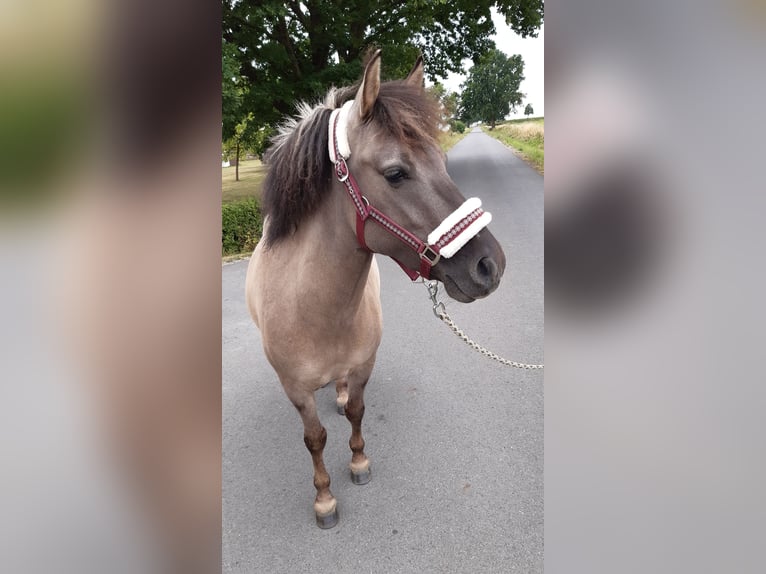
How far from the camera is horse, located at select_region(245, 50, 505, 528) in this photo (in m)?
1.50

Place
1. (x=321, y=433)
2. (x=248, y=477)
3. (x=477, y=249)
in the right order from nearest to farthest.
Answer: (x=477, y=249) < (x=321, y=433) < (x=248, y=477)

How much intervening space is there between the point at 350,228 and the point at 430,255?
1.32 ft

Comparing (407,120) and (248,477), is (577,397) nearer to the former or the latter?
(407,120)

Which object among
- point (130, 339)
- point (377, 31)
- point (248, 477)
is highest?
point (377, 31)

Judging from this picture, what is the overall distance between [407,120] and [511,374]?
112 inches

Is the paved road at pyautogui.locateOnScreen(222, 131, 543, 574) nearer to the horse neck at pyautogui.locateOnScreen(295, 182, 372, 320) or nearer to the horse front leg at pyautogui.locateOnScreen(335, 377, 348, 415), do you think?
the horse front leg at pyautogui.locateOnScreen(335, 377, 348, 415)

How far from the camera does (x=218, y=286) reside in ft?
1.87

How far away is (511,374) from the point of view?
12.3ft

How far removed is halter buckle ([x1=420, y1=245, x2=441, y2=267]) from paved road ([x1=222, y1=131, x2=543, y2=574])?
1.61 metres

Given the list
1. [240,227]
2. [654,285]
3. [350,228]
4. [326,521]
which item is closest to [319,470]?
[326,521]

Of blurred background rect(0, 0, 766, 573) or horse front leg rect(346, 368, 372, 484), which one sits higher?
blurred background rect(0, 0, 766, 573)

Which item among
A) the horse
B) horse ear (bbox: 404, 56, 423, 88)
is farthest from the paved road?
horse ear (bbox: 404, 56, 423, 88)

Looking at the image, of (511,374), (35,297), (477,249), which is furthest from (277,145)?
(511,374)

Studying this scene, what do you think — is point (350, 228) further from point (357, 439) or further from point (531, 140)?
point (531, 140)
